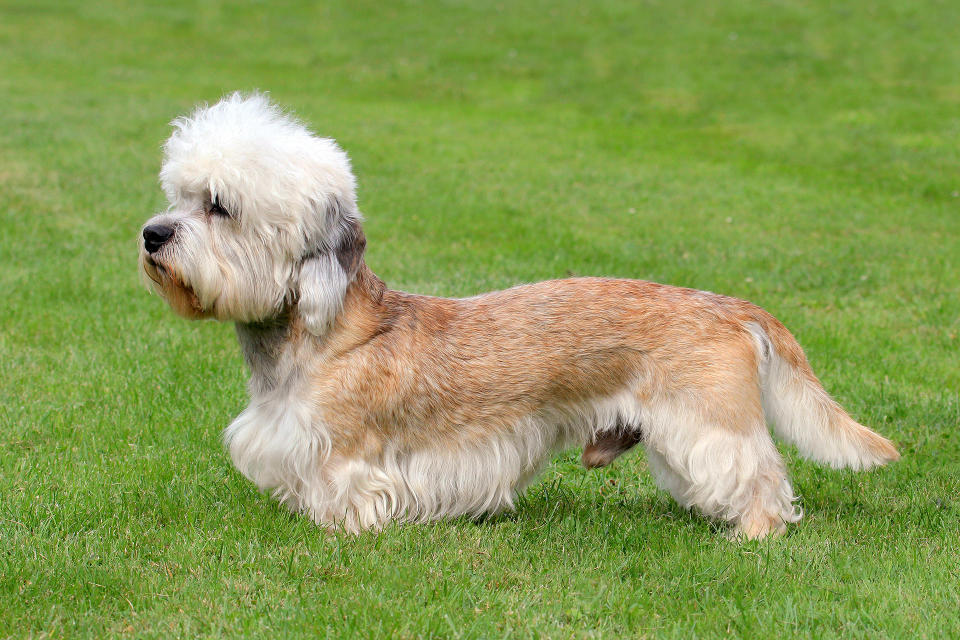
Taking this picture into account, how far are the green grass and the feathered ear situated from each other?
985 mm

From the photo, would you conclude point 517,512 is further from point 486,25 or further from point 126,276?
point 486,25

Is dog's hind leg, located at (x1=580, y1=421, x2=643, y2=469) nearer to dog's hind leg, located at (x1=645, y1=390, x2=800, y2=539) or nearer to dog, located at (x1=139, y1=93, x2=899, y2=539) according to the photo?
dog, located at (x1=139, y1=93, x2=899, y2=539)

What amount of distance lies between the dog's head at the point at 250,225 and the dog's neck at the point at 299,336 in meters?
0.09

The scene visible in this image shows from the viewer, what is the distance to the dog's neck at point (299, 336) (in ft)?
15.0

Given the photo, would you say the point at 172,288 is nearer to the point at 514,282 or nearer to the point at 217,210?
the point at 217,210

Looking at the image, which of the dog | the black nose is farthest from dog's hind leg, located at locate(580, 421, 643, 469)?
the black nose

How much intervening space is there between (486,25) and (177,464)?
85.1 ft

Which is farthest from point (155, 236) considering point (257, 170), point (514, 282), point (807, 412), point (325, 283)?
point (514, 282)

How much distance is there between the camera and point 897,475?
567cm

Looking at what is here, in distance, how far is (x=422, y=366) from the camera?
4699 mm

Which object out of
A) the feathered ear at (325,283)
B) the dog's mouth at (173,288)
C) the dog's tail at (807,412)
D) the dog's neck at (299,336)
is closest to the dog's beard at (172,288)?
the dog's mouth at (173,288)

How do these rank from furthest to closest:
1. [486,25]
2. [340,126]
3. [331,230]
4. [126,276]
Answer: [486,25], [340,126], [126,276], [331,230]

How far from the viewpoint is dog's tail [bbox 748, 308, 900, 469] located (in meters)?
4.84

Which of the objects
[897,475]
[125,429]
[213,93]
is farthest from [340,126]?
[897,475]
